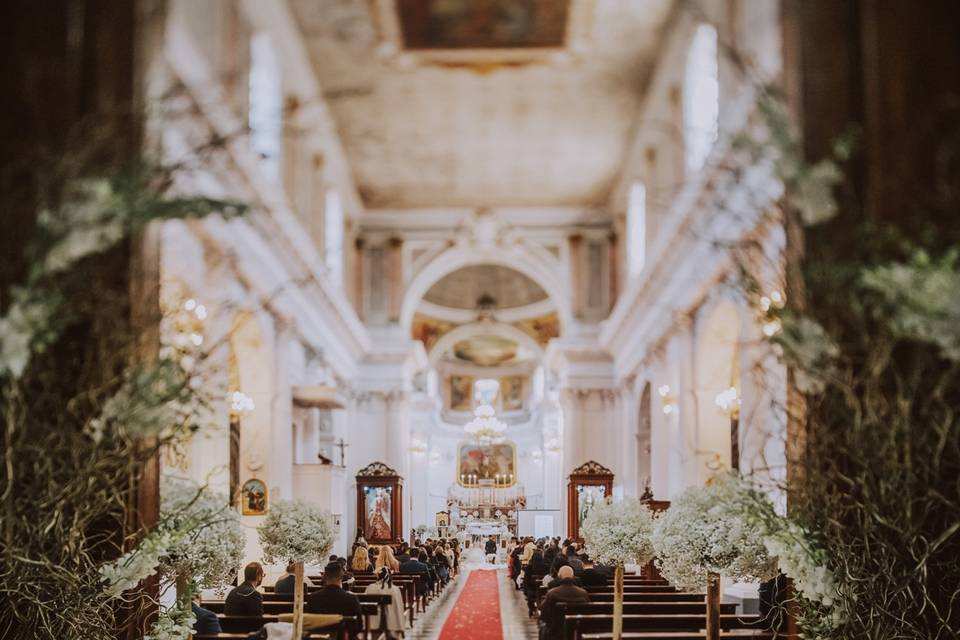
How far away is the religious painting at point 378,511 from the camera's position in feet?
90.1

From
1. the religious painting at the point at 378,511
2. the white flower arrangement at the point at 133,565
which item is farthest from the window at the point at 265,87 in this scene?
the white flower arrangement at the point at 133,565

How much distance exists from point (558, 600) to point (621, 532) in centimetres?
227

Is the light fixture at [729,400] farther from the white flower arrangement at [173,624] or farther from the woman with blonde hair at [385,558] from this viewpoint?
the white flower arrangement at [173,624]

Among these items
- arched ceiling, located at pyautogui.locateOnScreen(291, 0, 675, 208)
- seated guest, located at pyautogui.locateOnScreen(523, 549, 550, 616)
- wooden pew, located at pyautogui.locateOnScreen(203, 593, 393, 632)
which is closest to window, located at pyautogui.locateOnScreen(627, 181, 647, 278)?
arched ceiling, located at pyautogui.locateOnScreen(291, 0, 675, 208)

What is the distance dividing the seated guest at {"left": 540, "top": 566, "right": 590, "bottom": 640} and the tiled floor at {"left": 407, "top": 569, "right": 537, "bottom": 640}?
3.09m

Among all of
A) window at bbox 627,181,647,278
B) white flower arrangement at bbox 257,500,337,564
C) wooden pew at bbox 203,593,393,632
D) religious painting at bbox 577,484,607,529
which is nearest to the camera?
wooden pew at bbox 203,593,393,632

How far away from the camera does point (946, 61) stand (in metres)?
5.00

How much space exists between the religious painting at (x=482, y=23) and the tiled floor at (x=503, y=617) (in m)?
9.02

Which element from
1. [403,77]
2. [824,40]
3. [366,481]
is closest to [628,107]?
[403,77]

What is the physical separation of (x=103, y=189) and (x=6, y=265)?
75 centimetres

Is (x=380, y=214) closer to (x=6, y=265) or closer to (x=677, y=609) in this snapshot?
(x=677, y=609)

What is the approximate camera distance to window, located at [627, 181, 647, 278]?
83.2 feet

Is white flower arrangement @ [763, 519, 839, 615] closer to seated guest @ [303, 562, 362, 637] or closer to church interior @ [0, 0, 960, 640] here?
church interior @ [0, 0, 960, 640]

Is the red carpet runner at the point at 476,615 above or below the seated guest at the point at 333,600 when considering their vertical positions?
below
